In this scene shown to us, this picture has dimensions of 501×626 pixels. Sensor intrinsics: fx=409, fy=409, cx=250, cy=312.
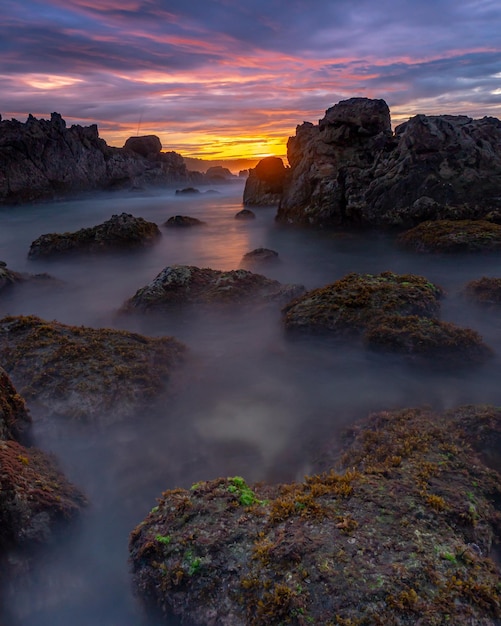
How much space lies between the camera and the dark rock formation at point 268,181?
38.1m

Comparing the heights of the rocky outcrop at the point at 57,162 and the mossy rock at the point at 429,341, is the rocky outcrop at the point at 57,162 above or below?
above

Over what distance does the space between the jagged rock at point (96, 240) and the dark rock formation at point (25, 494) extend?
14.4 m

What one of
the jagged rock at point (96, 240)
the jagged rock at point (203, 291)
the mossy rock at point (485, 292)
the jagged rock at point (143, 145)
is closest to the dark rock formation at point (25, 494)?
Result: the jagged rock at point (203, 291)

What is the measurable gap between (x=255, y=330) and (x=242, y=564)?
6.81 meters

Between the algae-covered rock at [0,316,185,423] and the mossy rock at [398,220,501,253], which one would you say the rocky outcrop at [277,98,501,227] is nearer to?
the mossy rock at [398,220,501,253]

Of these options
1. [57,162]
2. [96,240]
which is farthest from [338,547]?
[57,162]

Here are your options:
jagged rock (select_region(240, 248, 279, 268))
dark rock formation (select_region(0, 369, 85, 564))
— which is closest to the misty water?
dark rock formation (select_region(0, 369, 85, 564))

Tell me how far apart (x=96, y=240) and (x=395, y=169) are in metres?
14.7

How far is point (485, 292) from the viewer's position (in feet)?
34.4

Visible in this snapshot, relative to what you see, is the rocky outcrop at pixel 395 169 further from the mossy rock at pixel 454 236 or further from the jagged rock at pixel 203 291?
the jagged rock at pixel 203 291

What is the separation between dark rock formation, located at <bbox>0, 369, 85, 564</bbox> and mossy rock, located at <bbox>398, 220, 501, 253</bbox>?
14.9 metres

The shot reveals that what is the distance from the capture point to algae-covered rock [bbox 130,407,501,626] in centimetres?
293

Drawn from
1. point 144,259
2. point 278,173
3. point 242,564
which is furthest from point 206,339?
point 278,173

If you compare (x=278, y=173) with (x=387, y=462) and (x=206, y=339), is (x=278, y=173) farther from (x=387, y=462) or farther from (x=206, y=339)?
(x=387, y=462)
